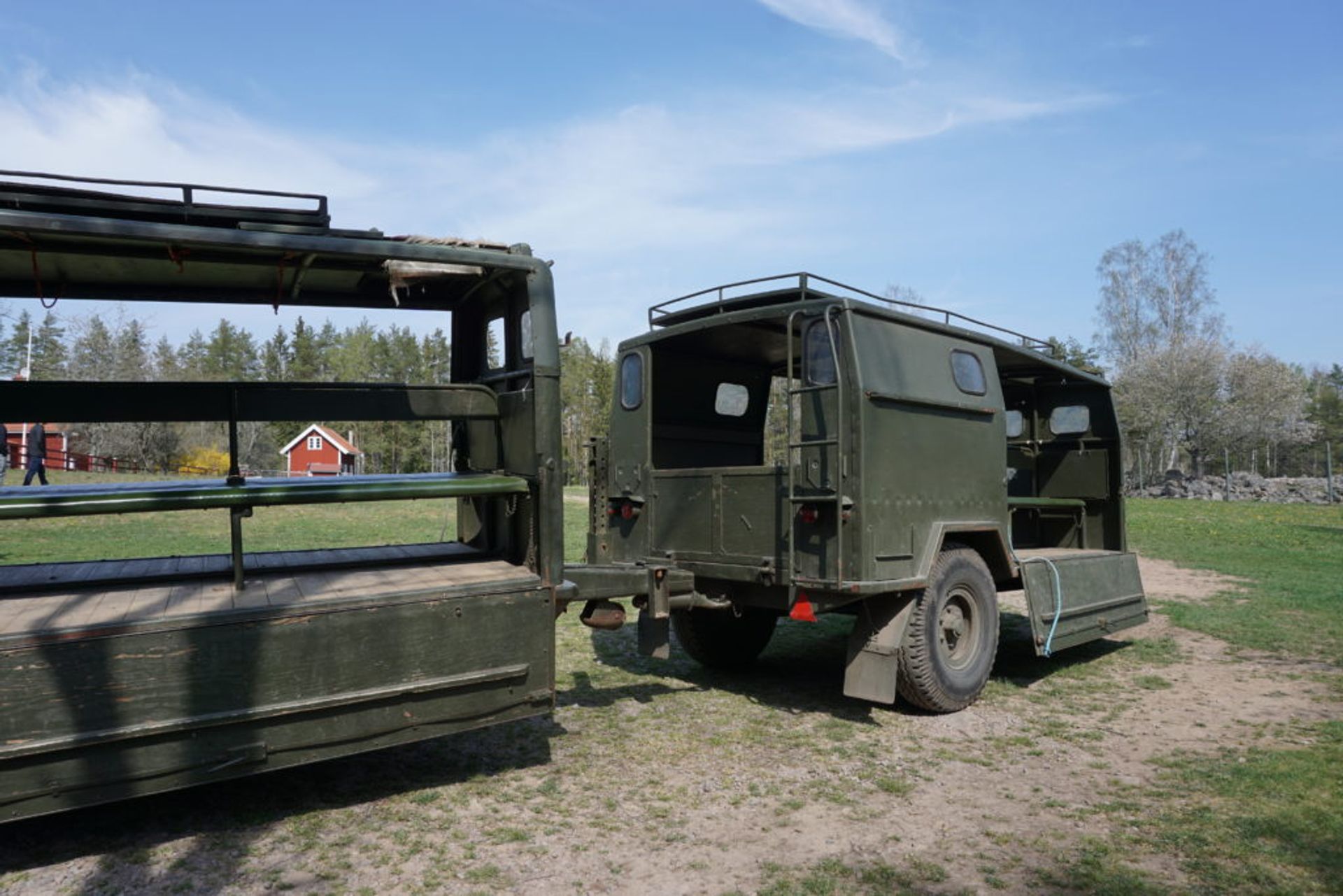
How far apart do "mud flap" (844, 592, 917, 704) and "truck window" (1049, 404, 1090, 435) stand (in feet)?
15.8

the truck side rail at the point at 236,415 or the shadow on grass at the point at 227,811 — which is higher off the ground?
the truck side rail at the point at 236,415

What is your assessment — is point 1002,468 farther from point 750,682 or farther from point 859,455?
point 750,682

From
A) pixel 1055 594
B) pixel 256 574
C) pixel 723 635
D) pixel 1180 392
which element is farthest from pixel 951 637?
pixel 1180 392

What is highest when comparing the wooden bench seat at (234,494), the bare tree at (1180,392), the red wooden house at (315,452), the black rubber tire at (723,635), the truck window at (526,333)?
the bare tree at (1180,392)

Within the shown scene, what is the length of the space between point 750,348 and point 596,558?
225 cm

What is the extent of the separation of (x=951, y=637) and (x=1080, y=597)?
5.59 ft

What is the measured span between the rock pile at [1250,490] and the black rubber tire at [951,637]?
118 feet

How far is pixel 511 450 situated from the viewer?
5.30m

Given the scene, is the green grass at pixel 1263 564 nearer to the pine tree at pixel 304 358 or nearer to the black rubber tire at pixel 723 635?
the black rubber tire at pixel 723 635

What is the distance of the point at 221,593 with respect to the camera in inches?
172

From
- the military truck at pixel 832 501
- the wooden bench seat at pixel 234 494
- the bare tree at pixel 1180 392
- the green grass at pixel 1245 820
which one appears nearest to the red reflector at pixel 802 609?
the military truck at pixel 832 501

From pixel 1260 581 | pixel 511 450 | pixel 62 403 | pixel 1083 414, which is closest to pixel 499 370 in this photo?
pixel 511 450

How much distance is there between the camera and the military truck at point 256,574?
12.1 ft

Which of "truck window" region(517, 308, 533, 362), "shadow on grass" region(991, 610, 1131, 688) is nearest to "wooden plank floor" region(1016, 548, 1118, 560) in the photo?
"shadow on grass" region(991, 610, 1131, 688)
